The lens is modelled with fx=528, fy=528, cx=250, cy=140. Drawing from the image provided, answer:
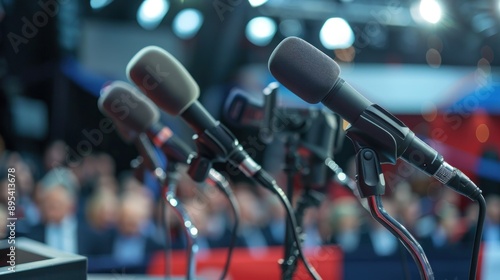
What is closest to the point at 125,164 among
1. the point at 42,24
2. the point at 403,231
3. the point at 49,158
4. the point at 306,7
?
the point at 49,158

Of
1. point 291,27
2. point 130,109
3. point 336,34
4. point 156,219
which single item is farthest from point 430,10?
point 130,109

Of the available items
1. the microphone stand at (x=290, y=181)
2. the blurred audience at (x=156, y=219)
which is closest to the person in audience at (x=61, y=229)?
the blurred audience at (x=156, y=219)

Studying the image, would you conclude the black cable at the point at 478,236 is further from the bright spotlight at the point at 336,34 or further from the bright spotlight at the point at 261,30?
the bright spotlight at the point at 336,34

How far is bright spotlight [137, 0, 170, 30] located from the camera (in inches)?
198

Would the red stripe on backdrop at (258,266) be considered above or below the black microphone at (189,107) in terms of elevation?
below

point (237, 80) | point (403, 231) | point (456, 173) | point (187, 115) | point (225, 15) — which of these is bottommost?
point (403, 231)

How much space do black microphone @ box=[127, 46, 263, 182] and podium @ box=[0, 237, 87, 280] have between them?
303mm

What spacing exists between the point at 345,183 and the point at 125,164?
13.5 feet

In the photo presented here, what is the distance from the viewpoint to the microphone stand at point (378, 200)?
3.02 feet

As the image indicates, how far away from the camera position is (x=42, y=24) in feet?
15.5

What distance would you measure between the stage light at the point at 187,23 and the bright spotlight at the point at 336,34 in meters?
1.46

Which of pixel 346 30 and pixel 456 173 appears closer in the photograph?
pixel 456 173

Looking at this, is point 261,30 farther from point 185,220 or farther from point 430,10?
point 185,220

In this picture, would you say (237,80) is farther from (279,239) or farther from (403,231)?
(403,231)
